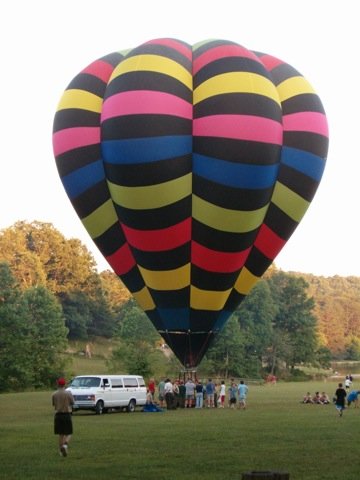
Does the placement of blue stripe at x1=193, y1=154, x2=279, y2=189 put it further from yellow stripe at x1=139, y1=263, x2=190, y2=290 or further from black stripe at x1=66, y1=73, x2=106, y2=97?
black stripe at x1=66, y1=73, x2=106, y2=97

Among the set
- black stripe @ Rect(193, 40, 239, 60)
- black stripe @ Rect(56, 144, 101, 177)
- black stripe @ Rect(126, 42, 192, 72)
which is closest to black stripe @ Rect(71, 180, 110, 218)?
black stripe @ Rect(56, 144, 101, 177)

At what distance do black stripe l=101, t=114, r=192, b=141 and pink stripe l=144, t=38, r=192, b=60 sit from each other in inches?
117

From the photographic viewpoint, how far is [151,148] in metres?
27.6

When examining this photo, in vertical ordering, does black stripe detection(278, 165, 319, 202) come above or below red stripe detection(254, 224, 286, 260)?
above

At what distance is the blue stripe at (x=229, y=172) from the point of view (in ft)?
90.9

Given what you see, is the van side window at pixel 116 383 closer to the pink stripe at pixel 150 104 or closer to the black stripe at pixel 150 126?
the black stripe at pixel 150 126

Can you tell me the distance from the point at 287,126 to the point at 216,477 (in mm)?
17509

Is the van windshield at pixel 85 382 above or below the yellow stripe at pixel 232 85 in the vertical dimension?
below

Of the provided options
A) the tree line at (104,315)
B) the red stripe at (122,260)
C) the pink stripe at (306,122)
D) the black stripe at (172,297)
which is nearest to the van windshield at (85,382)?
the black stripe at (172,297)

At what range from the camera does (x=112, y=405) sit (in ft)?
103

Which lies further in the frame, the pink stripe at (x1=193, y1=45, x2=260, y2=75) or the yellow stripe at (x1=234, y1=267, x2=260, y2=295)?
the yellow stripe at (x1=234, y1=267, x2=260, y2=295)

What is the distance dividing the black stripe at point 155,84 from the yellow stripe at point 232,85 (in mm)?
436

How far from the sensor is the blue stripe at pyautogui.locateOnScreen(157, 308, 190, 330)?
98.4ft

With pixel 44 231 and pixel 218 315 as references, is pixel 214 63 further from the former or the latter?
pixel 44 231
